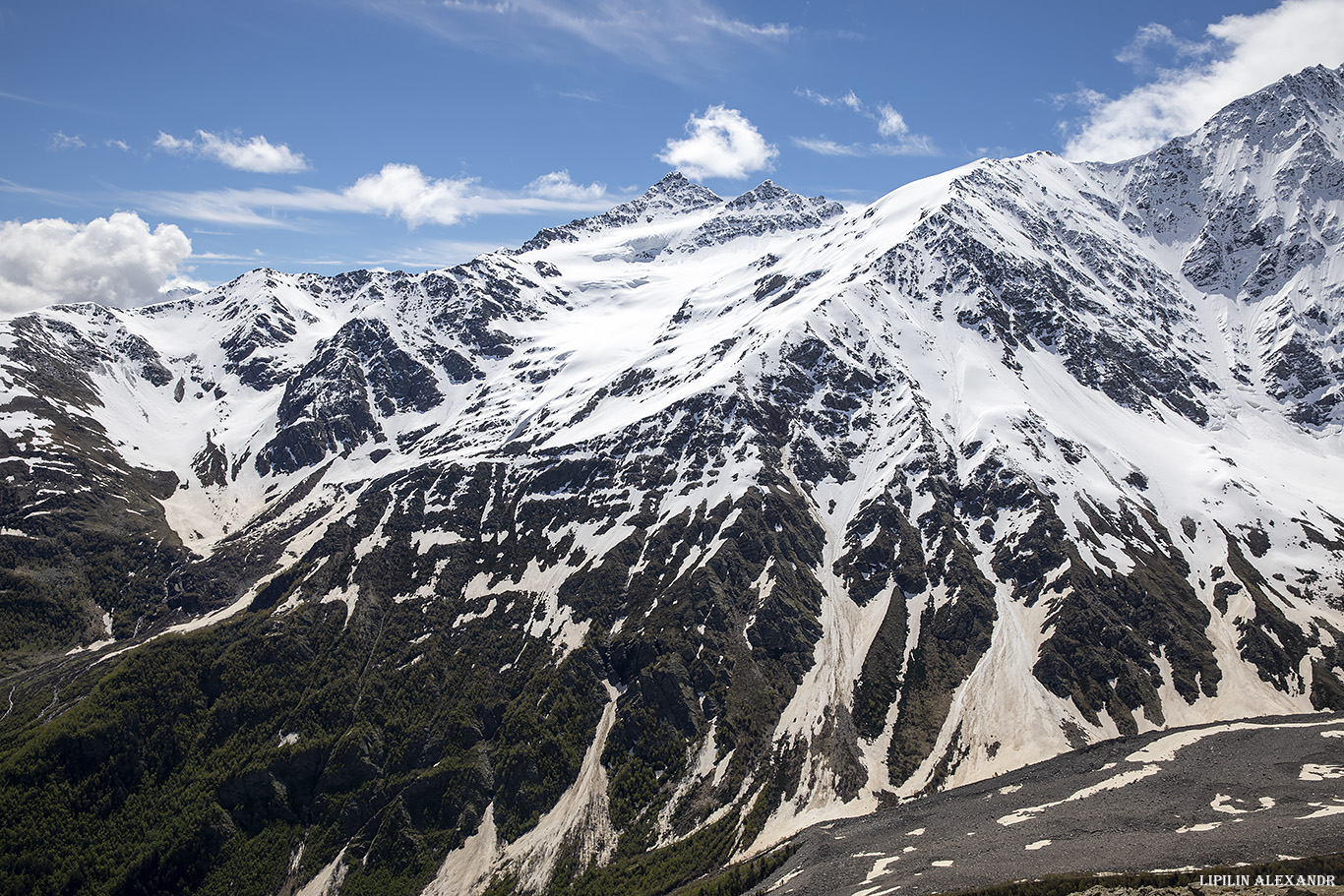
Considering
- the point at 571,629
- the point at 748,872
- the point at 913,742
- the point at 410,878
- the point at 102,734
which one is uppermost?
the point at 571,629

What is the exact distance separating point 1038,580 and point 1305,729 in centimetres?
6462

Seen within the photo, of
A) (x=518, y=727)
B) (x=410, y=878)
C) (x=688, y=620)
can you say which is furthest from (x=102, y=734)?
(x=688, y=620)

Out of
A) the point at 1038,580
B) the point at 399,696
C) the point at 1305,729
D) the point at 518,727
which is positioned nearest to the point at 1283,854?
the point at 1305,729

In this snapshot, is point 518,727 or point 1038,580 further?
point 1038,580

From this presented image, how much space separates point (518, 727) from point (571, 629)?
3052 cm

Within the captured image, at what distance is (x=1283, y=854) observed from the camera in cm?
8931

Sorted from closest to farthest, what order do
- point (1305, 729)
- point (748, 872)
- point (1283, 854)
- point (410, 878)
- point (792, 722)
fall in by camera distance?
point (1283, 854), point (748, 872), point (1305, 729), point (410, 878), point (792, 722)

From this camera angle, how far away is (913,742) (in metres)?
160

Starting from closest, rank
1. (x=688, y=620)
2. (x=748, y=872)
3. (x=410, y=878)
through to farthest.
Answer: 1. (x=748, y=872)
2. (x=410, y=878)
3. (x=688, y=620)

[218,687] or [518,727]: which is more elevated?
[218,687]

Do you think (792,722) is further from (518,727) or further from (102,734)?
(102,734)

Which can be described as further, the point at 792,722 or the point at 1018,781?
the point at 792,722

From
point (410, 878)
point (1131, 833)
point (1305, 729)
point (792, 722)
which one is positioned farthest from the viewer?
point (792, 722)

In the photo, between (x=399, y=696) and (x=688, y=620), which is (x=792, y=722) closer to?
(x=688, y=620)
